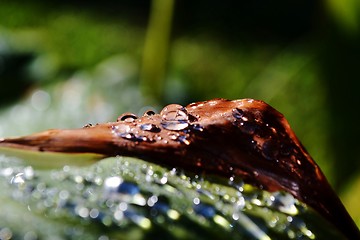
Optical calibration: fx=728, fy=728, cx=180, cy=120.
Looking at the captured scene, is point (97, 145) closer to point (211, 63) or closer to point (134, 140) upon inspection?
point (134, 140)

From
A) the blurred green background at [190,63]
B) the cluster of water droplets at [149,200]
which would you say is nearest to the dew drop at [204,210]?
the cluster of water droplets at [149,200]

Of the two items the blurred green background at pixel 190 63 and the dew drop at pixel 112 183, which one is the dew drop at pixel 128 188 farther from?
the blurred green background at pixel 190 63

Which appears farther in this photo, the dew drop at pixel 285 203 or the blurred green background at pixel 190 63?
the blurred green background at pixel 190 63

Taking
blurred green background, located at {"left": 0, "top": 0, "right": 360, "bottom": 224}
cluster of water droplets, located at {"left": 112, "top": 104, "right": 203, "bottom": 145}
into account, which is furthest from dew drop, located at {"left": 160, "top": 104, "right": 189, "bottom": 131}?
blurred green background, located at {"left": 0, "top": 0, "right": 360, "bottom": 224}

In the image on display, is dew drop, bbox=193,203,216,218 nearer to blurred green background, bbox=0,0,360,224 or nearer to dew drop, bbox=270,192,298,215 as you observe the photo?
dew drop, bbox=270,192,298,215

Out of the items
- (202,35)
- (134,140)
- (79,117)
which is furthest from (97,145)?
(202,35)
